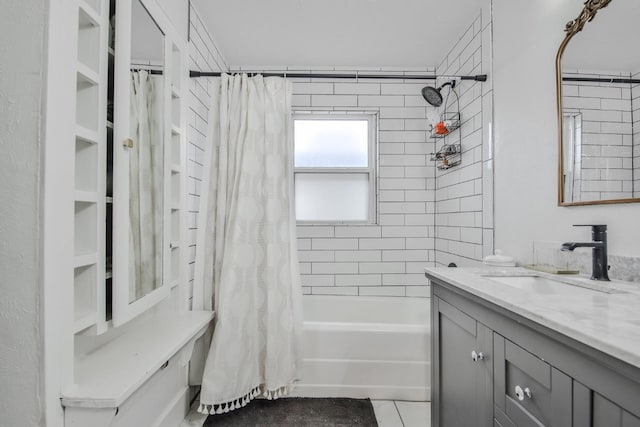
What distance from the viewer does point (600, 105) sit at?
1.22 metres

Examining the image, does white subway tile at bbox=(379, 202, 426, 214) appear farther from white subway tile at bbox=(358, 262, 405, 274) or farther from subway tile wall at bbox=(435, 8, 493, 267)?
white subway tile at bbox=(358, 262, 405, 274)

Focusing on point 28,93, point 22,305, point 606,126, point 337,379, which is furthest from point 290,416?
point 606,126

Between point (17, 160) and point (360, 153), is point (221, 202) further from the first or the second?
point (360, 153)

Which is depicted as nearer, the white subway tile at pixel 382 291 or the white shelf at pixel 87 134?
the white shelf at pixel 87 134

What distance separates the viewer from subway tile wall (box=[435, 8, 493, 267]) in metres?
1.97

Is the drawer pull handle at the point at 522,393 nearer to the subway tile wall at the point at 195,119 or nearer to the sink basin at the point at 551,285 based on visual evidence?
the sink basin at the point at 551,285

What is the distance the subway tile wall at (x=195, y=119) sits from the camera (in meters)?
1.95

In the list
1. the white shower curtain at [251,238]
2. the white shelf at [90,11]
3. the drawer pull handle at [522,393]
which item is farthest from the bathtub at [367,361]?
the white shelf at [90,11]

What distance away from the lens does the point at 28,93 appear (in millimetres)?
829

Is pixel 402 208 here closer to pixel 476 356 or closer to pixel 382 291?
pixel 382 291

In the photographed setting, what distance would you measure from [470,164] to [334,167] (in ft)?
3.79

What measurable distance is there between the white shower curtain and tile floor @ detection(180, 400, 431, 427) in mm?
139

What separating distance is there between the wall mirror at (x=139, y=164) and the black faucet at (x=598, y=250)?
5.21 ft

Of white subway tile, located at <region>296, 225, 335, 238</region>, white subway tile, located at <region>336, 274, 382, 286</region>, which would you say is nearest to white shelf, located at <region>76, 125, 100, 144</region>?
white subway tile, located at <region>296, 225, 335, 238</region>
